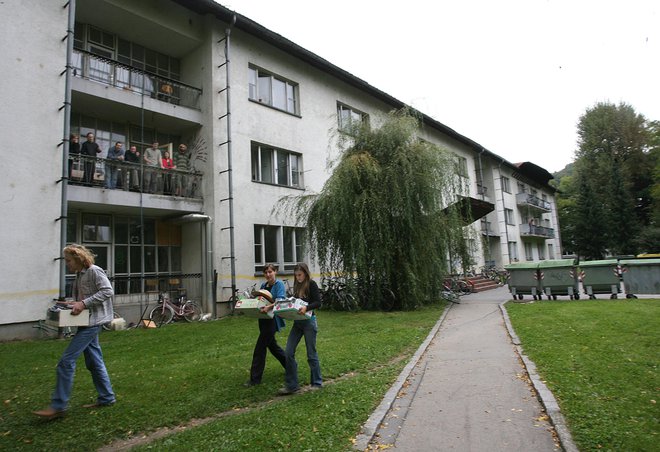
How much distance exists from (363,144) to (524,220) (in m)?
32.6

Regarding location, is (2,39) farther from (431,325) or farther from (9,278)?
(431,325)

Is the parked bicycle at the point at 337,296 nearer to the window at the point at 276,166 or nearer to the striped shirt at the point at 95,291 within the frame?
the window at the point at 276,166

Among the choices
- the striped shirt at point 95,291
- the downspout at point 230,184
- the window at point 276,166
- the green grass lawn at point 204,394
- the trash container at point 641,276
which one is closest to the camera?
the green grass lawn at point 204,394

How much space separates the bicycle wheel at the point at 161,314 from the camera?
498 inches

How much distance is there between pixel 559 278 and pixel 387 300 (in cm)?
652

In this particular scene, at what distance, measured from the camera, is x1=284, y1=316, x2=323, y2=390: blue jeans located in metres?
5.33

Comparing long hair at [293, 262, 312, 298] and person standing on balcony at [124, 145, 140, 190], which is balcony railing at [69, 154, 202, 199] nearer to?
person standing on balcony at [124, 145, 140, 190]

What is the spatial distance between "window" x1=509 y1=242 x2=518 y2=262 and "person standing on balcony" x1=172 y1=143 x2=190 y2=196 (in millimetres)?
31166

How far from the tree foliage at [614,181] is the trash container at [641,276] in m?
31.5

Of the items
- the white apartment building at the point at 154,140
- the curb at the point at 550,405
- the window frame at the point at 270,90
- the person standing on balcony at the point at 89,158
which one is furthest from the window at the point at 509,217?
the person standing on balcony at the point at 89,158

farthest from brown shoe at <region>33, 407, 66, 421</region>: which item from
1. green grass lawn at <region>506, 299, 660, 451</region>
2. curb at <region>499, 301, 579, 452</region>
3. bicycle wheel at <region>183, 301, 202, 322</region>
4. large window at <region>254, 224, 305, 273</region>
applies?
large window at <region>254, 224, 305, 273</region>

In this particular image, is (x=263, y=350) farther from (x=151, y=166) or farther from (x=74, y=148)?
(x=74, y=148)

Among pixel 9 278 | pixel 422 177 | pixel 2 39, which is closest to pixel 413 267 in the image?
pixel 422 177

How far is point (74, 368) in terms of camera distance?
184 inches
